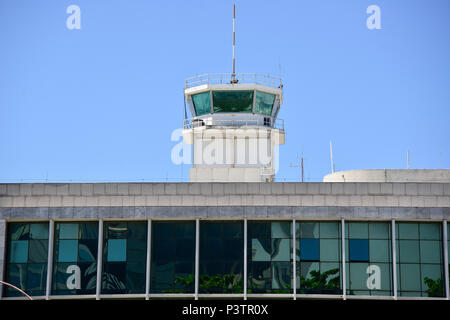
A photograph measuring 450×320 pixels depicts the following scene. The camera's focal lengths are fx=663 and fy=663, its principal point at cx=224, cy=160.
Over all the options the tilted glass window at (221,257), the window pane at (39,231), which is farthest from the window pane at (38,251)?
the tilted glass window at (221,257)

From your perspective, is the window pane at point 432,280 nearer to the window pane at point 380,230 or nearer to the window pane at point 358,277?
the window pane at point 380,230

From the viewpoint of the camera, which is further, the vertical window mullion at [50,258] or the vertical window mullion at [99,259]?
the vertical window mullion at [50,258]

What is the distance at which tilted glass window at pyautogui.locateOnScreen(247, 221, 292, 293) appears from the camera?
31.9 meters

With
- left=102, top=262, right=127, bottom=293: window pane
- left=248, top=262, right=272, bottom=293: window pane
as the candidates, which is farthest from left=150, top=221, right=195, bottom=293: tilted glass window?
left=248, top=262, right=272, bottom=293: window pane

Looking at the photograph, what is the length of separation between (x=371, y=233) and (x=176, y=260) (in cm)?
956

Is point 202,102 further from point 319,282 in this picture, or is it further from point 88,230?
point 319,282

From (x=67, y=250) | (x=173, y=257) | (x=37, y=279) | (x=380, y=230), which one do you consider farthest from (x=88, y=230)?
(x=380, y=230)

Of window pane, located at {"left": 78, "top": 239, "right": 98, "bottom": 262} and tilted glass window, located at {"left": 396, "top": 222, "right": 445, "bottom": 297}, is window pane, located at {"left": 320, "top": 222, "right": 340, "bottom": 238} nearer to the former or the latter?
tilted glass window, located at {"left": 396, "top": 222, "right": 445, "bottom": 297}

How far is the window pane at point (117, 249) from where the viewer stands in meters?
32.3

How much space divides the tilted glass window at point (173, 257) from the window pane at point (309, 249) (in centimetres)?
529

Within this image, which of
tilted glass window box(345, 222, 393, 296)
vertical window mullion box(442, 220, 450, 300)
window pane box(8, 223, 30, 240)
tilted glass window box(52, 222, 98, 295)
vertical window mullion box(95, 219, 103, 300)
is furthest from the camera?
window pane box(8, 223, 30, 240)

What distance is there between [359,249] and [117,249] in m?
11.8

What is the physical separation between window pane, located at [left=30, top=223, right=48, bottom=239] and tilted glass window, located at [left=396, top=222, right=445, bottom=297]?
56.5ft
